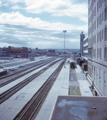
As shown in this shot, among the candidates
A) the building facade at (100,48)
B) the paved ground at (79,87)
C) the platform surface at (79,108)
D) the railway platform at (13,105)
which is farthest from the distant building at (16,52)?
the platform surface at (79,108)

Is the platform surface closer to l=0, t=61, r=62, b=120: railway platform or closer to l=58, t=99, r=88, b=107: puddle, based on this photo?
l=58, t=99, r=88, b=107: puddle

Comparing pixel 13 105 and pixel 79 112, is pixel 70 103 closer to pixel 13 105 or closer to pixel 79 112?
pixel 79 112

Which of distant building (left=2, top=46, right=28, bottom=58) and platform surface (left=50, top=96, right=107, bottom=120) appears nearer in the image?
platform surface (left=50, top=96, right=107, bottom=120)

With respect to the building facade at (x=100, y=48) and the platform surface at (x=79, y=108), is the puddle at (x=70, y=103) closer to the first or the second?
the platform surface at (x=79, y=108)

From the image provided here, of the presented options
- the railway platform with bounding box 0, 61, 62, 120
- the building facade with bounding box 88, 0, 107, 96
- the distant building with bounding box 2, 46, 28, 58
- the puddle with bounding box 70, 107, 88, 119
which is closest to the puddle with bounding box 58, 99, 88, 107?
the puddle with bounding box 70, 107, 88, 119

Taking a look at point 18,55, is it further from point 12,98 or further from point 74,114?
point 74,114

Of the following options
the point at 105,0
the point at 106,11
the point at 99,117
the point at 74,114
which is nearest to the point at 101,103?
the point at 99,117

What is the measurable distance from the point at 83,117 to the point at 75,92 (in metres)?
17.5

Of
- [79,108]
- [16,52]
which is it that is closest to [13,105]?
[79,108]

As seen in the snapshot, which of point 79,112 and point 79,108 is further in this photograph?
point 79,108

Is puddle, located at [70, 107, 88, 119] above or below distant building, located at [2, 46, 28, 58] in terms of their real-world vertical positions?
below

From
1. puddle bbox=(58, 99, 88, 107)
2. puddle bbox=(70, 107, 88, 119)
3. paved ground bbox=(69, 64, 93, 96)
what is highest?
puddle bbox=(58, 99, 88, 107)

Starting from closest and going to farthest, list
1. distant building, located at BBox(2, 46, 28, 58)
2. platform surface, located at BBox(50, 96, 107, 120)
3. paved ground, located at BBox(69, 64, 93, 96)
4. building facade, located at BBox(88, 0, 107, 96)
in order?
platform surface, located at BBox(50, 96, 107, 120) → building facade, located at BBox(88, 0, 107, 96) → paved ground, located at BBox(69, 64, 93, 96) → distant building, located at BBox(2, 46, 28, 58)

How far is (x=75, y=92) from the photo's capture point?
2695 centimetres
